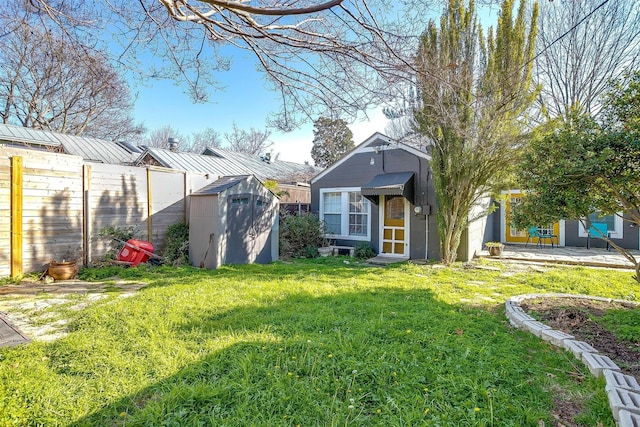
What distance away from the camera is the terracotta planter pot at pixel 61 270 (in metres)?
6.36

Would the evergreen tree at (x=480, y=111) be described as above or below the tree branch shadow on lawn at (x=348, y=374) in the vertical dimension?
above

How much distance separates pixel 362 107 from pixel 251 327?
3.18m

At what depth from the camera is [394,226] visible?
10.1m

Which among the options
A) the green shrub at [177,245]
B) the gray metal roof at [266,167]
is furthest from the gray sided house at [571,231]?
the gray metal roof at [266,167]

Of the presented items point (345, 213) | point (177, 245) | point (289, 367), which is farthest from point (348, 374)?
point (345, 213)

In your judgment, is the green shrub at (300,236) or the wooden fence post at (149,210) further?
the green shrub at (300,236)

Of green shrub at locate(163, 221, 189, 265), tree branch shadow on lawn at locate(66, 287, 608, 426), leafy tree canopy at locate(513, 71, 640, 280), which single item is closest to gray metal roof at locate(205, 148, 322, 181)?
green shrub at locate(163, 221, 189, 265)

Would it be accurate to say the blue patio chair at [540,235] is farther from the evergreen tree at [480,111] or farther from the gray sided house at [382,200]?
the gray sided house at [382,200]

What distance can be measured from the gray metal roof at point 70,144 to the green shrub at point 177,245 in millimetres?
6986

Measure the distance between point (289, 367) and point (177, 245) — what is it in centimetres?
683

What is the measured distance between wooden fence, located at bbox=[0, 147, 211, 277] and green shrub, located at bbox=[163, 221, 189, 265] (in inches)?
8.6

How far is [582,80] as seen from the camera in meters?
12.3

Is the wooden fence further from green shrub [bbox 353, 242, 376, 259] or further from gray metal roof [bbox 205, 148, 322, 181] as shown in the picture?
gray metal roof [bbox 205, 148, 322, 181]

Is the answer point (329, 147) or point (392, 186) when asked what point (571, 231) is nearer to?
point (392, 186)
